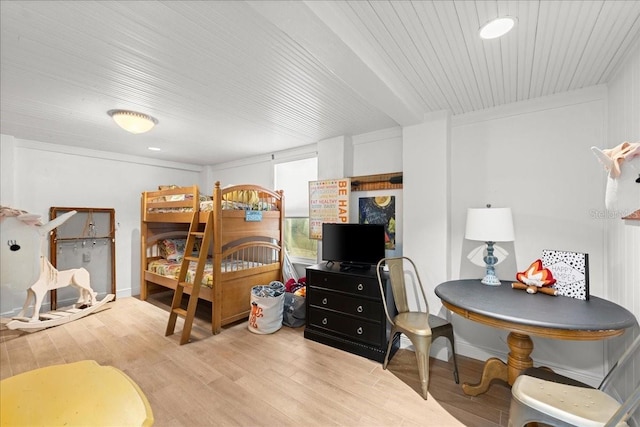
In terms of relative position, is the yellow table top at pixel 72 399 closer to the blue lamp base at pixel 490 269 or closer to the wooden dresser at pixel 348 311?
the wooden dresser at pixel 348 311

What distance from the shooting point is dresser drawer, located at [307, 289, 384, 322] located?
2568 mm

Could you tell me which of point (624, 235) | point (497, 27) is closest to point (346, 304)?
point (624, 235)

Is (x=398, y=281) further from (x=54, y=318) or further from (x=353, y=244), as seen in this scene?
(x=54, y=318)

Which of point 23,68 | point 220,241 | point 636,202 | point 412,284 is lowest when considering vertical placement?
point 412,284

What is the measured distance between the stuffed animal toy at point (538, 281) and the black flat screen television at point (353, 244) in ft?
3.84

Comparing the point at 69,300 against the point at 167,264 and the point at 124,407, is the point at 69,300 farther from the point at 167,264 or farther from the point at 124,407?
the point at 124,407

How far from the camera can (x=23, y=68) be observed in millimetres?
1862

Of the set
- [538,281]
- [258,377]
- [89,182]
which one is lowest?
[258,377]

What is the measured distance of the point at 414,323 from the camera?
7.30ft

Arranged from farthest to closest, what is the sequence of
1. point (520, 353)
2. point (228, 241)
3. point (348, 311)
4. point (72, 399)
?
point (228, 241) → point (348, 311) → point (520, 353) → point (72, 399)

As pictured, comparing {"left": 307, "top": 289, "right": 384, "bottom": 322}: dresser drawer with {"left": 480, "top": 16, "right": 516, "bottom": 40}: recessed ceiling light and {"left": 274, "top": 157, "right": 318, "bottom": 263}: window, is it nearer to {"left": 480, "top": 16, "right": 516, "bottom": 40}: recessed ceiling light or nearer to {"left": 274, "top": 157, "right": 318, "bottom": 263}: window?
{"left": 274, "top": 157, "right": 318, "bottom": 263}: window

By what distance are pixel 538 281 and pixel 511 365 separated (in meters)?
0.64

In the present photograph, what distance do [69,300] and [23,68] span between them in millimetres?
3360

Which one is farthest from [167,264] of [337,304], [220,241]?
[337,304]
